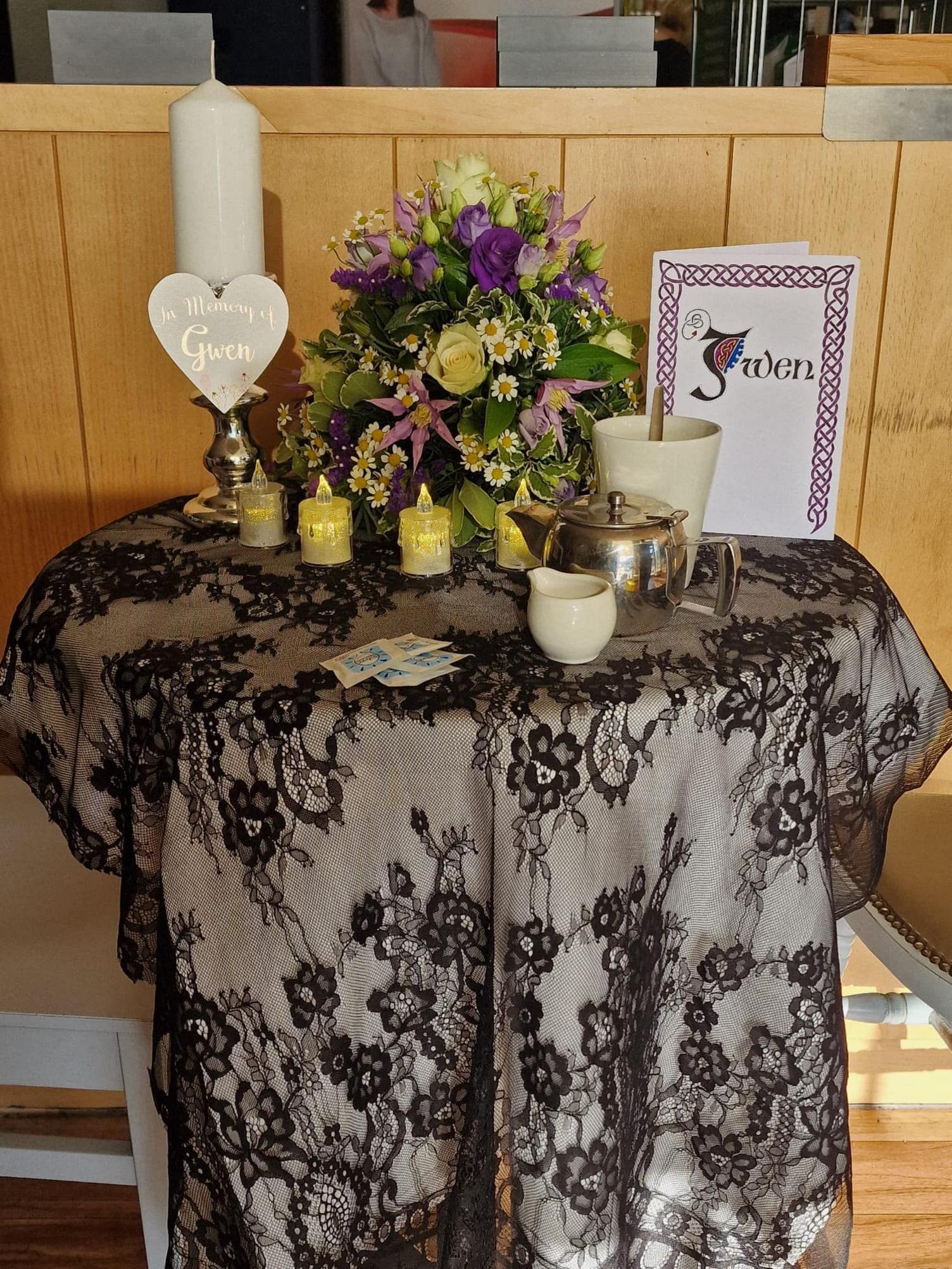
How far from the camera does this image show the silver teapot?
886 mm

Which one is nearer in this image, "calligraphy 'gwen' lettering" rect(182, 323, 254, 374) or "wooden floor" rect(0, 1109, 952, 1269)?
"calligraphy 'gwen' lettering" rect(182, 323, 254, 374)

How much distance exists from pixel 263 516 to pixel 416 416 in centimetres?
19

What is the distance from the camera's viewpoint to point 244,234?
3.75ft

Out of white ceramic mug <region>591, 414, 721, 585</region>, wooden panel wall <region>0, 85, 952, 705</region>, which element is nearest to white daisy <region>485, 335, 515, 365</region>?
white ceramic mug <region>591, 414, 721, 585</region>

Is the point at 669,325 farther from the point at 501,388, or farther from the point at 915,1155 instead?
the point at 915,1155

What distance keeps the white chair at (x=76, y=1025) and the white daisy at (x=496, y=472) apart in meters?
0.57

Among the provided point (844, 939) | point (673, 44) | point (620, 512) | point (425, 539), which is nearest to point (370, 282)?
point (425, 539)

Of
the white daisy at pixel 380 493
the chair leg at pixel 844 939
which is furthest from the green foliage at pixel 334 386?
the chair leg at pixel 844 939

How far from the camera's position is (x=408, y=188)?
4.94 feet

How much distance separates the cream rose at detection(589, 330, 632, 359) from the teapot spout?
239 mm

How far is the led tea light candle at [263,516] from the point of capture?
111cm

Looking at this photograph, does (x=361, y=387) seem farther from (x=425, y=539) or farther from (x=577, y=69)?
(x=577, y=69)

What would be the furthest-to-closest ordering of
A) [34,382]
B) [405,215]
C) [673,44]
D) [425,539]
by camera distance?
[34,382] < [673,44] < [405,215] < [425,539]

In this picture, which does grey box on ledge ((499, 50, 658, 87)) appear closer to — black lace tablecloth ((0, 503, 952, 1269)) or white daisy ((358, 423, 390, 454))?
white daisy ((358, 423, 390, 454))
